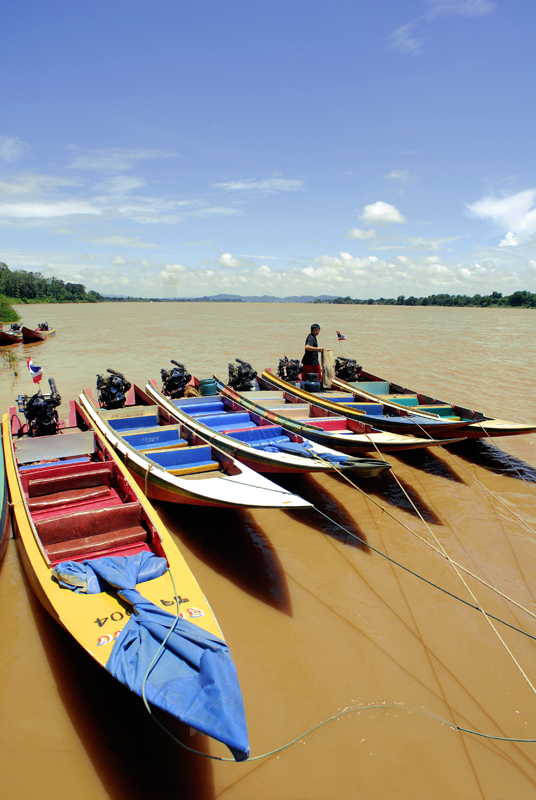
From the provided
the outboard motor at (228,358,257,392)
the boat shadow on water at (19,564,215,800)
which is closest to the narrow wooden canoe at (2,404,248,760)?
the boat shadow on water at (19,564,215,800)

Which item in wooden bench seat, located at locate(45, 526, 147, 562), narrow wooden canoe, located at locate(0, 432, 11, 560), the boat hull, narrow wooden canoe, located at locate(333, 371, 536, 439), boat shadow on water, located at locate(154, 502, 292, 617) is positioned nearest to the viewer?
wooden bench seat, located at locate(45, 526, 147, 562)

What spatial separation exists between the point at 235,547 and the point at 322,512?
1.60 meters

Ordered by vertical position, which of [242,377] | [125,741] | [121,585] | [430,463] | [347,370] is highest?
[347,370]

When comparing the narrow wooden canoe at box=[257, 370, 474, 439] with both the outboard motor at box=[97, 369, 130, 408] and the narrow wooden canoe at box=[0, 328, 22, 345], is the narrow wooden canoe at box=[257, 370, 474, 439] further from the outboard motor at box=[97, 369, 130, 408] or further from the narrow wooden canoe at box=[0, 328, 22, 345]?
the narrow wooden canoe at box=[0, 328, 22, 345]

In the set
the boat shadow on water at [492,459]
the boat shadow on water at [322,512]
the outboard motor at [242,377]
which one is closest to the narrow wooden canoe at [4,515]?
the boat shadow on water at [322,512]

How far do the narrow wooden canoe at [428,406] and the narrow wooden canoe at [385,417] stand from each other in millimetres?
157

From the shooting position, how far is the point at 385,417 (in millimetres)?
8875

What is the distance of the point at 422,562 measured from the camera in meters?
5.52

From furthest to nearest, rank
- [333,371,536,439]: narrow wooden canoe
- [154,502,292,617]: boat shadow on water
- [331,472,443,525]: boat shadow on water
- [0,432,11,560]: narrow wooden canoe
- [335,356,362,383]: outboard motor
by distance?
[335,356,362,383]: outboard motor < [333,371,536,439]: narrow wooden canoe < [331,472,443,525]: boat shadow on water < [0,432,11,560]: narrow wooden canoe < [154,502,292,617]: boat shadow on water

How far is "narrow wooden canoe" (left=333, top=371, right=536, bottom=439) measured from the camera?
26.2 ft

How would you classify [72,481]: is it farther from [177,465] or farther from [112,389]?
[112,389]

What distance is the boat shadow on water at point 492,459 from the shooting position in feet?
→ 27.2

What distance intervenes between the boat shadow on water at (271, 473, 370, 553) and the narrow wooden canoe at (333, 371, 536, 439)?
293cm

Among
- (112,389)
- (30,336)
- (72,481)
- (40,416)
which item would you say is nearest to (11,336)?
(30,336)
